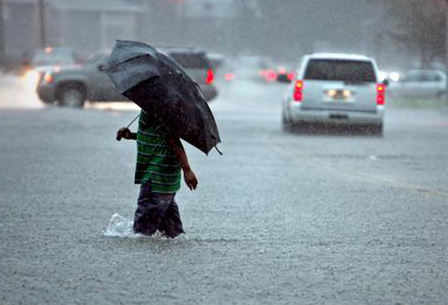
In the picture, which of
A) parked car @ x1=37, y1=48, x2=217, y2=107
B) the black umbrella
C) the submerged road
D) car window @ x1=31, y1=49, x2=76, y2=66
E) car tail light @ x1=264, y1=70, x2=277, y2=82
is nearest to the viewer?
the submerged road

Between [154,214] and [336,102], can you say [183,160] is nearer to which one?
[154,214]

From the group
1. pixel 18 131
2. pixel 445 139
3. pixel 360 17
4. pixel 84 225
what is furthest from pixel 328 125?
pixel 360 17

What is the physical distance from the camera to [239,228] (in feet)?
30.0

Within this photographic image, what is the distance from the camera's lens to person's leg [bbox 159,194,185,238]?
8359 millimetres

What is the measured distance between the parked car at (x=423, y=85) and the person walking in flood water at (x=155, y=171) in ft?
121

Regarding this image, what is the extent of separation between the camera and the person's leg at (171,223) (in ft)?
27.4

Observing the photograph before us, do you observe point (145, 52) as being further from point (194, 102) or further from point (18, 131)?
point (18, 131)

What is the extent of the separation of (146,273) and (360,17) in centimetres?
5947

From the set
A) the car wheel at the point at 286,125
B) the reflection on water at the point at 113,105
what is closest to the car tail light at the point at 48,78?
the reflection on water at the point at 113,105

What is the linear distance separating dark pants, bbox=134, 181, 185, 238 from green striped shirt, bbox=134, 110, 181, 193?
0.06m

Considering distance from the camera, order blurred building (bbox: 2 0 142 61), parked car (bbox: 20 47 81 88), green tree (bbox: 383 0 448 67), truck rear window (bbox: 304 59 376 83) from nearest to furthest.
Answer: truck rear window (bbox: 304 59 376 83)
green tree (bbox: 383 0 448 67)
parked car (bbox: 20 47 81 88)
blurred building (bbox: 2 0 142 61)

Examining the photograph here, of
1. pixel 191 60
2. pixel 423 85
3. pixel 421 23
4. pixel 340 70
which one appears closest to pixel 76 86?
pixel 191 60

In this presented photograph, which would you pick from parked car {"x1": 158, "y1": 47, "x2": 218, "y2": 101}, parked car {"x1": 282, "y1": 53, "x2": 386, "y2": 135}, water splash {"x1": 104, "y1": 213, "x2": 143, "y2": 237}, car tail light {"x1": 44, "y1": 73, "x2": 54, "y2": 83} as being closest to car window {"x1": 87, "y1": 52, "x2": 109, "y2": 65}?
car tail light {"x1": 44, "y1": 73, "x2": 54, "y2": 83}

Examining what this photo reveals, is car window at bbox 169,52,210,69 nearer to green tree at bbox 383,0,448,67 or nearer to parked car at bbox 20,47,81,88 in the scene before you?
green tree at bbox 383,0,448,67
